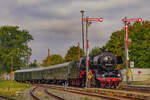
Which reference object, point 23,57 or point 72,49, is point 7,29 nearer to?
point 23,57

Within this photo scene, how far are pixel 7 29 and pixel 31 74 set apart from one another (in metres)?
26.6

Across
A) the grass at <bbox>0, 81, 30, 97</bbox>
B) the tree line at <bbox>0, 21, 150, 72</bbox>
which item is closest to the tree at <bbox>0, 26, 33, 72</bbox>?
the tree line at <bbox>0, 21, 150, 72</bbox>

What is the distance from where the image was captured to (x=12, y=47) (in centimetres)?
7544

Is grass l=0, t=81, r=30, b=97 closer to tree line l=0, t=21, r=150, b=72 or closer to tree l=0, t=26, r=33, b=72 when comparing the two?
tree line l=0, t=21, r=150, b=72

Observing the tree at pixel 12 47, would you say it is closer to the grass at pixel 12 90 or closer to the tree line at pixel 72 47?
the tree line at pixel 72 47

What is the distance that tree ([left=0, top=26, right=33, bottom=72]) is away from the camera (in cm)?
7230

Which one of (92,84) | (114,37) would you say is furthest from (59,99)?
(114,37)

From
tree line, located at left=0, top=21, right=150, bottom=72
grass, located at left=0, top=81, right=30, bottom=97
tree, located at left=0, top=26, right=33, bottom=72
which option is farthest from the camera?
tree, located at left=0, top=26, right=33, bottom=72

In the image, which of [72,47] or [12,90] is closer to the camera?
[12,90]

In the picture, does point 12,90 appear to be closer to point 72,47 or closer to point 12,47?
point 12,47

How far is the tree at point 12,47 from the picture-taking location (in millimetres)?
72300

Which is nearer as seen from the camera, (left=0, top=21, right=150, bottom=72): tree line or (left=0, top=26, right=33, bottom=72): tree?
(left=0, top=21, right=150, bottom=72): tree line

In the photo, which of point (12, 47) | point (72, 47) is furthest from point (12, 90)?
point (72, 47)

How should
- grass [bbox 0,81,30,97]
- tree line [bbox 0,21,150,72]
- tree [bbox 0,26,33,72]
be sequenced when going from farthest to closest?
1. tree [bbox 0,26,33,72]
2. tree line [bbox 0,21,150,72]
3. grass [bbox 0,81,30,97]
